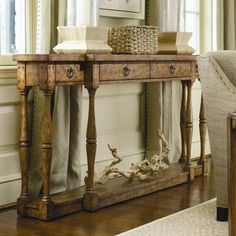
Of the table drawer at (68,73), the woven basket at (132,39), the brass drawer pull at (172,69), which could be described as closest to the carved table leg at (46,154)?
the table drawer at (68,73)

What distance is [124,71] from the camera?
3805mm

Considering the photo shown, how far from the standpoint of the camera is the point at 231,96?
316 centimetres

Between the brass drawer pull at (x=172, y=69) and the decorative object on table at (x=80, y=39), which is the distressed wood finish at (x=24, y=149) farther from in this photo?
the brass drawer pull at (x=172, y=69)

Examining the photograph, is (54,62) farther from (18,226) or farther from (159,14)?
(159,14)

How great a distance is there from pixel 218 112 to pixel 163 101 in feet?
5.33

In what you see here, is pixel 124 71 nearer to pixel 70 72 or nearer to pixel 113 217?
pixel 70 72

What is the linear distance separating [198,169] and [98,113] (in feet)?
3.09

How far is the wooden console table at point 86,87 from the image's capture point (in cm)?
336

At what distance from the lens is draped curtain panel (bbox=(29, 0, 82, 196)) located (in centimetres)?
373

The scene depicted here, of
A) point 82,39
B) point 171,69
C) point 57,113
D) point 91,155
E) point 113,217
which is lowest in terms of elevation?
point 113,217

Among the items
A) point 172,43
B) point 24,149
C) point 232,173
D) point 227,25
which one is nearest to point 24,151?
point 24,149

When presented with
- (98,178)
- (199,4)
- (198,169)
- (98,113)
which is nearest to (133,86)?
(98,113)

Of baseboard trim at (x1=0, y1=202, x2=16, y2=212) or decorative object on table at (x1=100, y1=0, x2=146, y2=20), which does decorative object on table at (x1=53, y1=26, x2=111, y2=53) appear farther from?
baseboard trim at (x1=0, y1=202, x2=16, y2=212)

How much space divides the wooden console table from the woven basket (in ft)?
0.30
